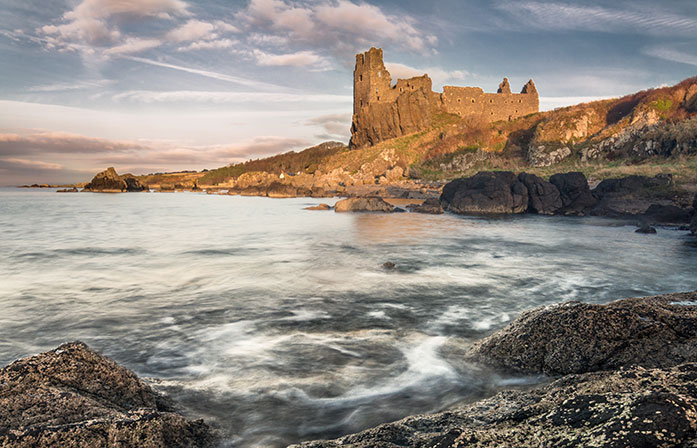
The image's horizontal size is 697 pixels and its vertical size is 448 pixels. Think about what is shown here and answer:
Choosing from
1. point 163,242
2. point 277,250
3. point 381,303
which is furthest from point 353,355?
point 163,242

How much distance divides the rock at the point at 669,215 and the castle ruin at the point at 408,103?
2383 inches

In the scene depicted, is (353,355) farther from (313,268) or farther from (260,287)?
(313,268)

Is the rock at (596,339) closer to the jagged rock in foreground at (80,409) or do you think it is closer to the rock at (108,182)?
the jagged rock in foreground at (80,409)

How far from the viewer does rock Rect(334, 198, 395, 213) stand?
28547 millimetres

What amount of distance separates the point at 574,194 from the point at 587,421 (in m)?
28.3

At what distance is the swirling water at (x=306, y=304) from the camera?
418 cm

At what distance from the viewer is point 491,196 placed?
2728 centimetres

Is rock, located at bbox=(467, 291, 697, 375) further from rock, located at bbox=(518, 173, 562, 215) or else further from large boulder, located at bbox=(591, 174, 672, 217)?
rock, located at bbox=(518, 173, 562, 215)

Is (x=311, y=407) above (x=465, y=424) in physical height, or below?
below

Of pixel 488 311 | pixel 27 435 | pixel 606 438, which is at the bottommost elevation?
pixel 488 311

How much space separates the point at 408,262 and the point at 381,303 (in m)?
4.64

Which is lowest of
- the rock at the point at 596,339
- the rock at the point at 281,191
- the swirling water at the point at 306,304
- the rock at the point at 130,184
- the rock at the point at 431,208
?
the swirling water at the point at 306,304

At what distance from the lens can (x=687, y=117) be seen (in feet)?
132

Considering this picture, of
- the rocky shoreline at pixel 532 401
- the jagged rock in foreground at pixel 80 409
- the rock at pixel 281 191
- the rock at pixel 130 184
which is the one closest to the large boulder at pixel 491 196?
→ the rocky shoreline at pixel 532 401
